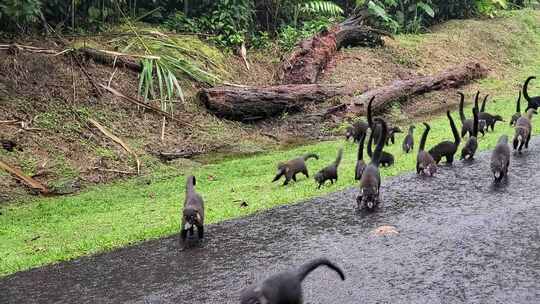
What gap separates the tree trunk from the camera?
49.5ft

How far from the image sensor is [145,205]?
8.70m

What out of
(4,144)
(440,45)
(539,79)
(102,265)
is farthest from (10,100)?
(539,79)

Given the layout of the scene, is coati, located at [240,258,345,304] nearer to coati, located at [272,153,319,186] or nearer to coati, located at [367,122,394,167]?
coati, located at [272,153,319,186]

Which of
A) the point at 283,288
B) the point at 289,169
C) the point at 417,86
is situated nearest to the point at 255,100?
the point at 417,86

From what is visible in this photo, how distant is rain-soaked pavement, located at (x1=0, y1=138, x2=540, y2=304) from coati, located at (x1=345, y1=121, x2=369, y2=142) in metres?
3.67

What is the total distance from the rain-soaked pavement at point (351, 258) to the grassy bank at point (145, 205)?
0.41 m

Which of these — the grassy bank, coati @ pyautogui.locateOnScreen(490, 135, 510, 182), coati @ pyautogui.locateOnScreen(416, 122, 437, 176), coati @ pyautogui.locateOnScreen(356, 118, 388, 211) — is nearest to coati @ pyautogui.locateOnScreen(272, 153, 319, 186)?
the grassy bank

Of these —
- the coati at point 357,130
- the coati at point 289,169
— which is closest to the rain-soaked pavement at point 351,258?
the coati at point 289,169

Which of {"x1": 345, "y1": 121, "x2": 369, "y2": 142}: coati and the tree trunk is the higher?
the tree trunk

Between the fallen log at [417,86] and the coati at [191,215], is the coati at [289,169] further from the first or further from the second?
the fallen log at [417,86]

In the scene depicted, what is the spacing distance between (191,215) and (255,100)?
7139 mm

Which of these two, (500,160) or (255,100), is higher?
(500,160)

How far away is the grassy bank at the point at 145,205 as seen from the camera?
7047 mm

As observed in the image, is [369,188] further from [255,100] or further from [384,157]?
[255,100]
